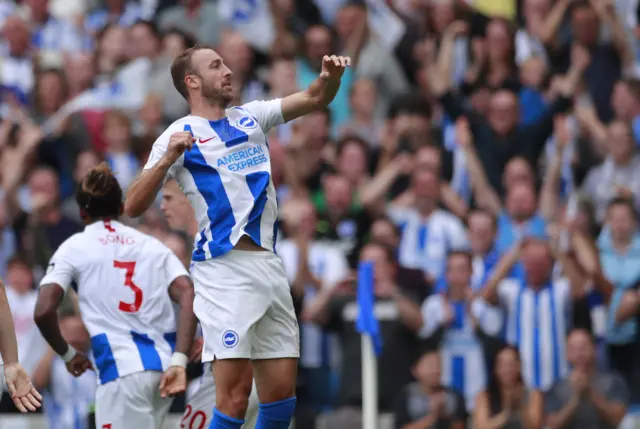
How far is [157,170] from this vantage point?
310 inches

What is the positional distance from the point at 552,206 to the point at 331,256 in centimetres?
221

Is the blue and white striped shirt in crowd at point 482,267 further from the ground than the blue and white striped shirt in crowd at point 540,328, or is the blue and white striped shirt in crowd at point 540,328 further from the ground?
the blue and white striped shirt in crowd at point 482,267

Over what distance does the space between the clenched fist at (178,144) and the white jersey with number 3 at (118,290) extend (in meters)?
1.26

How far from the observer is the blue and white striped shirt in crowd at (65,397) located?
1265cm

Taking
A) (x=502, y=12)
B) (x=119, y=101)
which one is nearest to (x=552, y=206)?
(x=502, y=12)

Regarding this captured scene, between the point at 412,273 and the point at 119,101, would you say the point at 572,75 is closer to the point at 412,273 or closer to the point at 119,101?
the point at 412,273

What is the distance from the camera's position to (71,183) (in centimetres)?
1452

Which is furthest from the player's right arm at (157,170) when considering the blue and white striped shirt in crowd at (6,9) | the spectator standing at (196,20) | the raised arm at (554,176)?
the blue and white striped shirt in crowd at (6,9)

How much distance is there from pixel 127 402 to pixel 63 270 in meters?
0.92

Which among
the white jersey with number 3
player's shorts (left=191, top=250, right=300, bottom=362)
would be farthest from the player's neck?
the white jersey with number 3

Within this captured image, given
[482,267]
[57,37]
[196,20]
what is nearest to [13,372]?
[482,267]

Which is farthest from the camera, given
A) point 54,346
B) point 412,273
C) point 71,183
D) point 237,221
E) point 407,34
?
point 407,34

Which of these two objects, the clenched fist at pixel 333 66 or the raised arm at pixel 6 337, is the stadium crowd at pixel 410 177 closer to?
the clenched fist at pixel 333 66

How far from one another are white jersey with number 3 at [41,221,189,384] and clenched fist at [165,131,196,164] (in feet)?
4.13
